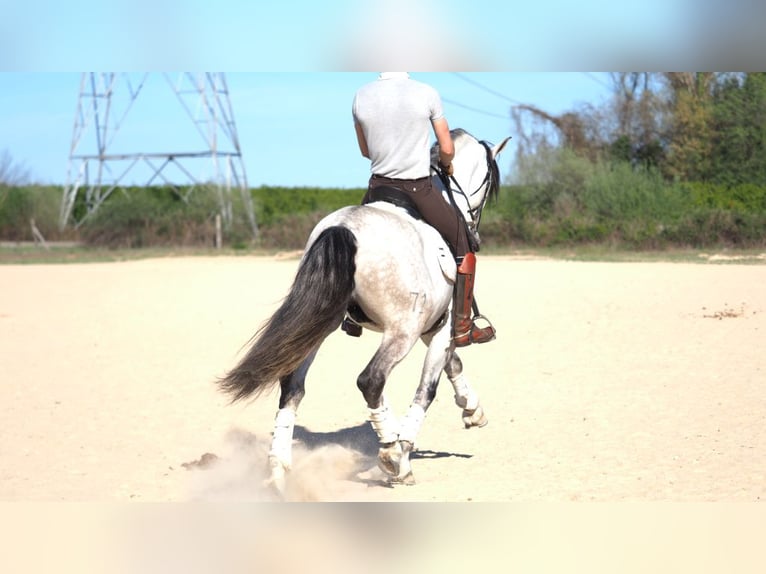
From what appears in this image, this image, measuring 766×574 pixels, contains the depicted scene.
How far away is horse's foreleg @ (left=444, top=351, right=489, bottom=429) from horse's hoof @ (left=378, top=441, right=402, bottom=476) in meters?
1.36

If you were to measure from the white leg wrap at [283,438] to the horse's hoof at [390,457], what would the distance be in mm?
580

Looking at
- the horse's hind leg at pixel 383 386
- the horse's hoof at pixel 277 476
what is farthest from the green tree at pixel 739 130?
the horse's hoof at pixel 277 476

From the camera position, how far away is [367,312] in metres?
6.09

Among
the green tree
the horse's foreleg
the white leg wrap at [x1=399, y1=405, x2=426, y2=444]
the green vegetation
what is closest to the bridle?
the horse's foreleg

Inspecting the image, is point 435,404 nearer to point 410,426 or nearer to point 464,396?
point 464,396

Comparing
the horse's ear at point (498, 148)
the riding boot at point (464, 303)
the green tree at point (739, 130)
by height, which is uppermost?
the green tree at point (739, 130)

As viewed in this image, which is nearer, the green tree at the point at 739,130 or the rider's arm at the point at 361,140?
the rider's arm at the point at 361,140

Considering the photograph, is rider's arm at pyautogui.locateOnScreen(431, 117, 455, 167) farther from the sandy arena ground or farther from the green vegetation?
the green vegetation

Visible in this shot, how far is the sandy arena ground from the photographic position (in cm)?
649

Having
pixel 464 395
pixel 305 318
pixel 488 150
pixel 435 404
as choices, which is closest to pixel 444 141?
pixel 488 150

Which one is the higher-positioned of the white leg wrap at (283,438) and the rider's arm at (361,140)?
the rider's arm at (361,140)

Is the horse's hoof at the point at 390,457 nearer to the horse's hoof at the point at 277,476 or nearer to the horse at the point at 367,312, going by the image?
the horse at the point at 367,312

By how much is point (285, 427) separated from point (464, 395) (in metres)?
1.96

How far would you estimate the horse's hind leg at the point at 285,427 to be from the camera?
5871mm
